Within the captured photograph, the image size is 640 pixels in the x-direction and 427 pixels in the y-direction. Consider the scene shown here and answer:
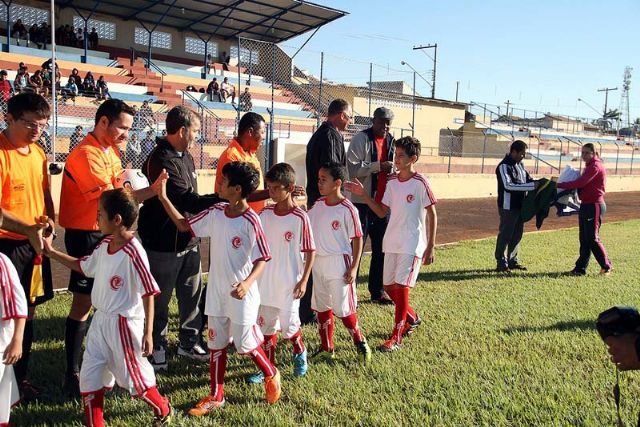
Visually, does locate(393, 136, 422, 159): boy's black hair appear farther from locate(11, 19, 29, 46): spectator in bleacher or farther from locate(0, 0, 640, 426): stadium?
locate(11, 19, 29, 46): spectator in bleacher

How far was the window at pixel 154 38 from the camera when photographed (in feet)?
95.2

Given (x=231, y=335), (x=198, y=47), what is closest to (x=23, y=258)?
(x=231, y=335)

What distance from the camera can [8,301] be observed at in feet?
8.89

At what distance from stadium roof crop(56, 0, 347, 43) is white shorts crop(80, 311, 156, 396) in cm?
2516

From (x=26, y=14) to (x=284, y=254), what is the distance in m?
25.0

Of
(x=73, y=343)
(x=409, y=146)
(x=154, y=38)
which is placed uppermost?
(x=154, y=38)

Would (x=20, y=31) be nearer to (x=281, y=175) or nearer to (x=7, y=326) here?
(x=281, y=175)

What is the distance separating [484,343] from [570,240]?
27.2ft

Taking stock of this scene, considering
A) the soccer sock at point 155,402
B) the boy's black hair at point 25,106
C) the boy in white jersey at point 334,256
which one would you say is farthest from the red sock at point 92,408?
the boy in white jersey at point 334,256

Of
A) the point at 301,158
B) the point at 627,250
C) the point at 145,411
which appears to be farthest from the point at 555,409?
the point at 627,250

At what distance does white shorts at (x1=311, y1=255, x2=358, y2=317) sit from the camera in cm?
462

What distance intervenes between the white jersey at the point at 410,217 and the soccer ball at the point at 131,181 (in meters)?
2.28

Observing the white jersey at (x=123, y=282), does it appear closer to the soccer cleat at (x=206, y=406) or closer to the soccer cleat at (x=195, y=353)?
the soccer cleat at (x=206, y=406)

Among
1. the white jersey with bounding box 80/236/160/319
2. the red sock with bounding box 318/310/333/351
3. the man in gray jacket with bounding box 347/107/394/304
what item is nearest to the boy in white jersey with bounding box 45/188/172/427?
the white jersey with bounding box 80/236/160/319
